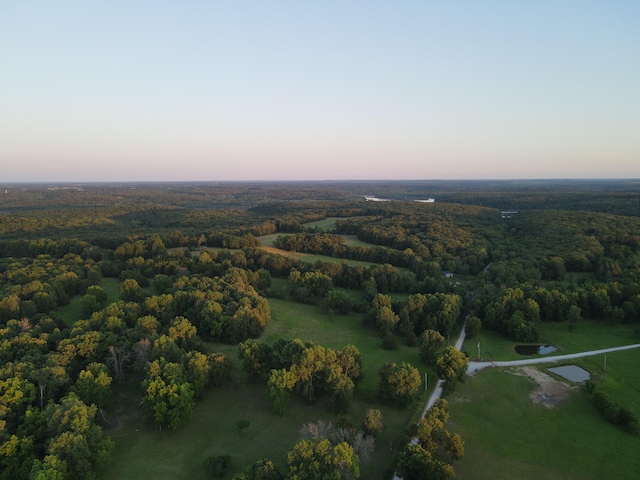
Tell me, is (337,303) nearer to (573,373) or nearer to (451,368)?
(451,368)

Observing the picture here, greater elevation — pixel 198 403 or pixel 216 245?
pixel 216 245

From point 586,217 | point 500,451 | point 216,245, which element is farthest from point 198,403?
point 586,217

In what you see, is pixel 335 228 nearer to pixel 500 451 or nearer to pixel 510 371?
pixel 510 371

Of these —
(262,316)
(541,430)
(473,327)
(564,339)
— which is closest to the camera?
(541,430)

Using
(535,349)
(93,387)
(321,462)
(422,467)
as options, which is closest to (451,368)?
(422,467)

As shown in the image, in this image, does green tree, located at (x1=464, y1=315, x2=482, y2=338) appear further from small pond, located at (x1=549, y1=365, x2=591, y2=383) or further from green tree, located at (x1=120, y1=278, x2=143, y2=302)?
green tree, located at (x1=120, y1=278, x2=143, y2=302)

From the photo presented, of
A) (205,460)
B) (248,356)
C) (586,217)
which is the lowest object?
(205,460)

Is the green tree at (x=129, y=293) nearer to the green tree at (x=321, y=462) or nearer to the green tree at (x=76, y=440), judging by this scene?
the green tree at (x=76, y=440)
